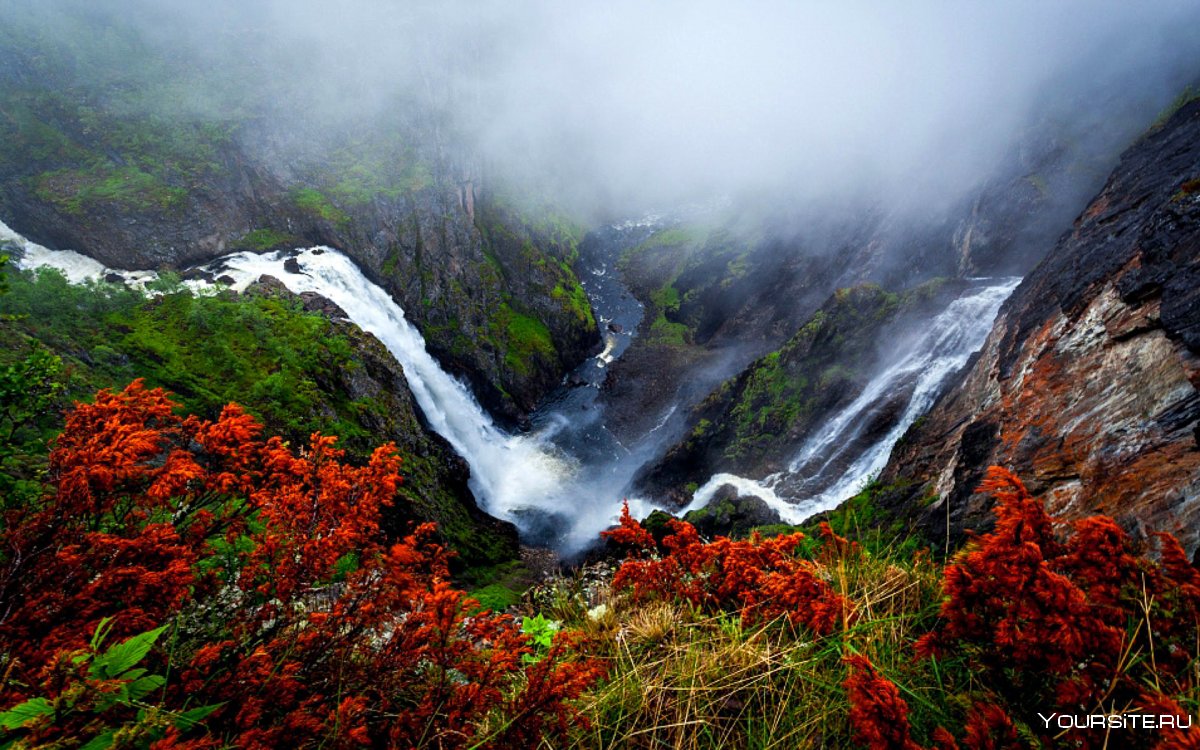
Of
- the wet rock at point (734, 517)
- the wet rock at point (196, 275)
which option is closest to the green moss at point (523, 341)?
the wet rock at point (196, 275)

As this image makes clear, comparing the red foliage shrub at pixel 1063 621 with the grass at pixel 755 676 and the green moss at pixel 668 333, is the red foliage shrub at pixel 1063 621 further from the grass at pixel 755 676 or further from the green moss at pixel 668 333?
the green moss at pixel 668 333

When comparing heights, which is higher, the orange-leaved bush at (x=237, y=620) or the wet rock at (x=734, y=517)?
the wet rock at (x=734, y=517)

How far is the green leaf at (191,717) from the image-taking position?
1853 mm

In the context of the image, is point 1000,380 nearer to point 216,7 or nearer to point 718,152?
point 216,7

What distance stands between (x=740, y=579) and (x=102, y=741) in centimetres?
355

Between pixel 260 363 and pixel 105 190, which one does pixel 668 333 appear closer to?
pixel 260 363

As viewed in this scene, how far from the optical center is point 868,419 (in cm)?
2264

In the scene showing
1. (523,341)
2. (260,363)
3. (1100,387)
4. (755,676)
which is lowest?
(755,676)

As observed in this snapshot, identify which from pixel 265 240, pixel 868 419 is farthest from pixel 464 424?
pixel 868 419

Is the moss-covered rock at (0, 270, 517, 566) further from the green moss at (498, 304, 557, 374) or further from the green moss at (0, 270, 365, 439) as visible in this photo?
the green moss at (498, 304, 557, 374)

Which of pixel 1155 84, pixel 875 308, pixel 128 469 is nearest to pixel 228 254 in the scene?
pixel 128 469

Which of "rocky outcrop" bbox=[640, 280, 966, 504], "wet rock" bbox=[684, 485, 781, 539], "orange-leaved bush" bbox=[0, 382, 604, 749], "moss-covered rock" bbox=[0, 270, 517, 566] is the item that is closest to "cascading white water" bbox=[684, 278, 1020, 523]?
"wet rock" bbox=[684, 485, 781, 539]

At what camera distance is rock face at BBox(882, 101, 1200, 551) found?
262 inches

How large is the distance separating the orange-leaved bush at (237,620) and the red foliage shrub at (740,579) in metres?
1.23
